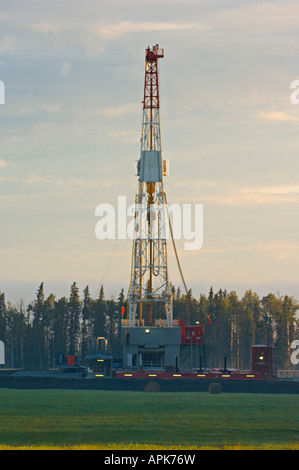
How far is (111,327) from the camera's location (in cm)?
17738

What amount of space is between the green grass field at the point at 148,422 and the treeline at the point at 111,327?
107 meters

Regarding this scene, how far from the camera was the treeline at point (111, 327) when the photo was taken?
16838cm

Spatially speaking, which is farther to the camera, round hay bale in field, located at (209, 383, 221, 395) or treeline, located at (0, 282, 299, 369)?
treeline, located at (0, 282, 299, 369)

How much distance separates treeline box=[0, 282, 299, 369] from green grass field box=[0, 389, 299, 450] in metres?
107

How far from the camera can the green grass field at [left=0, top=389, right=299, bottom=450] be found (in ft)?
102

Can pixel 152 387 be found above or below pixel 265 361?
below

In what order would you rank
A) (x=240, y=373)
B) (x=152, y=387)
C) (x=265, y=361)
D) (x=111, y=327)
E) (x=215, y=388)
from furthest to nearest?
(x=111, y=327)
(x=265, y=361)
(x=240, y=373)
(x=152, y=387)
(x=215, y=388)

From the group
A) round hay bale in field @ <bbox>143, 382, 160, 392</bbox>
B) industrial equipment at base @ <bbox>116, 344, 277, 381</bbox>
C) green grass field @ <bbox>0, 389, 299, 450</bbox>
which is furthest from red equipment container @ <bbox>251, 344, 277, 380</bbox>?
green grass field @ <bbox>0, 389, 299, 450</bbox>

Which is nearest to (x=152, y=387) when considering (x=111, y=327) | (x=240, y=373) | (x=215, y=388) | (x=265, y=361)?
(x=215, y=388)

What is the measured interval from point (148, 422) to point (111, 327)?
138 m

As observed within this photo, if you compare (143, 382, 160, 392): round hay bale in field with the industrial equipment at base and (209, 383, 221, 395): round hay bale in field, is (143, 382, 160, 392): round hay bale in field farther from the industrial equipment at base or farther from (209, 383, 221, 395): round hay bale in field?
the industrial equipment at base

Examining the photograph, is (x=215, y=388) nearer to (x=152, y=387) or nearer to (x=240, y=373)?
(x=152, y=387)

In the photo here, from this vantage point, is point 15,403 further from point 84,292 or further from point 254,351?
→ point 84,292

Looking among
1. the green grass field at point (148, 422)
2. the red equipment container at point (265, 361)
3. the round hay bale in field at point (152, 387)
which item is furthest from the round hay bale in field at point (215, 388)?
the red equipment container at point (265, 361)
